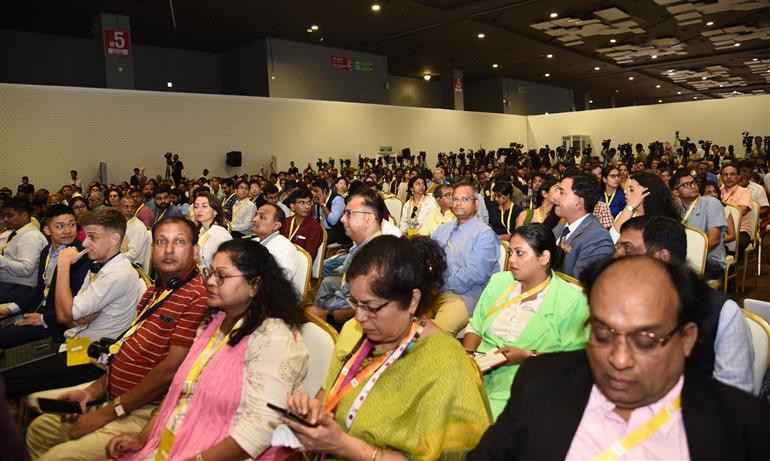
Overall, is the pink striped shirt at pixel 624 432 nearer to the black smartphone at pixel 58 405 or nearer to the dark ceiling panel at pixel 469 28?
the black smartphone at pixel 58 405

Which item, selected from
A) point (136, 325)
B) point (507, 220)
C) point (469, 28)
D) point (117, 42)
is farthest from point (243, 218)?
point (469, 28)

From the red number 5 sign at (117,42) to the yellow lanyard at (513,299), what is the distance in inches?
506

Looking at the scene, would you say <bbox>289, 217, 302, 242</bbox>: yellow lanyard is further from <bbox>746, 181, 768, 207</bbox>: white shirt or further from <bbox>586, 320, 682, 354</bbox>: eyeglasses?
Result: <bbox>746, 181, 768, 207</bbox>: white shirt

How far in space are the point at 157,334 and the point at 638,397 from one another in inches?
71.6

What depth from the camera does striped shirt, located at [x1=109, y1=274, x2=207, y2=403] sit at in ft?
6.99

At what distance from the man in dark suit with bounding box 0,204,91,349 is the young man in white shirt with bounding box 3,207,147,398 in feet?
0.83

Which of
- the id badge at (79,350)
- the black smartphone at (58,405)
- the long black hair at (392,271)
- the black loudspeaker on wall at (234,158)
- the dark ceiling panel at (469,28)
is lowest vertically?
the black smartphone at (58,405)

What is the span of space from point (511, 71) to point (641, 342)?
22395 mm

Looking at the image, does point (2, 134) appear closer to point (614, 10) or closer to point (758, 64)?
point (614, 10)

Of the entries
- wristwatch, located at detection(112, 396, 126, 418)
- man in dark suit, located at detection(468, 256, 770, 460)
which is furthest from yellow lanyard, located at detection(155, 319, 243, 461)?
man in dark suit, located at detection(468, 256, 770, 460)

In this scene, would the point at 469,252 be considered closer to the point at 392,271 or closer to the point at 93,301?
the point at 392,271

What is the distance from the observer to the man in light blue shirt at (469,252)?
3.22 metres

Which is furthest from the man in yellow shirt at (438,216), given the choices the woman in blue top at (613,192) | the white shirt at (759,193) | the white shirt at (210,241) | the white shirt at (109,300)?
the white shirt at (759,193)

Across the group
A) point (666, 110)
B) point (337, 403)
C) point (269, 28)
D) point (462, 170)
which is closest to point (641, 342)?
point (337, 403)
